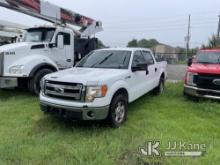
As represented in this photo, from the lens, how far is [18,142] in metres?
4.32

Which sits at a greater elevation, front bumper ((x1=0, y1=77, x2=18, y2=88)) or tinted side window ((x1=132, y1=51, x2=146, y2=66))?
tinted side window ((x1=132, y1=51, x2=146, y2=66))

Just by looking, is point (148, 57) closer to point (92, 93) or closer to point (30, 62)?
point (92, 93)

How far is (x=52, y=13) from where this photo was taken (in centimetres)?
1089

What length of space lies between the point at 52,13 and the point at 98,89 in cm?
760

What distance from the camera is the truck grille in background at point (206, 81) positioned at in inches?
267

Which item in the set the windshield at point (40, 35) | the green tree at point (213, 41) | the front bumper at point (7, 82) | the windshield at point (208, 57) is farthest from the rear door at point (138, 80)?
the green tree at point (213, 41)

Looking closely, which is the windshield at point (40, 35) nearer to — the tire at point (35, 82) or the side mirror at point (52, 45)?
the side mirror at point (52, 45)

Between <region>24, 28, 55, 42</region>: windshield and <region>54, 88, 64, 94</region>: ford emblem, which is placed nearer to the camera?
<region>54, 88, 64, 94</region>: ford emblem

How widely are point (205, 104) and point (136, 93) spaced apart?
2.21 meters

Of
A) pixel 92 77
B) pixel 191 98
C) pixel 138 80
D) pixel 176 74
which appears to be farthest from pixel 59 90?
pixel 176 74

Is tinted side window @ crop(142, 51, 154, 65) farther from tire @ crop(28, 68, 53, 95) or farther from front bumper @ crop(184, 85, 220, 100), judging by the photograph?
tire @ crop(28, 68, 53, 95)

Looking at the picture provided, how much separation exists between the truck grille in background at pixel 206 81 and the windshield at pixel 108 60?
238cm

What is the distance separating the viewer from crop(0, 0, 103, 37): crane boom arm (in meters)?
9.53

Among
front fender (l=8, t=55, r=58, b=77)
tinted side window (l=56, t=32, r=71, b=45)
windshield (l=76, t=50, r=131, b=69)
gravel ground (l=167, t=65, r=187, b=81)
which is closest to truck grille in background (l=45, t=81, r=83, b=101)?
windshield (l=76, t=50, r=131, b=69)
